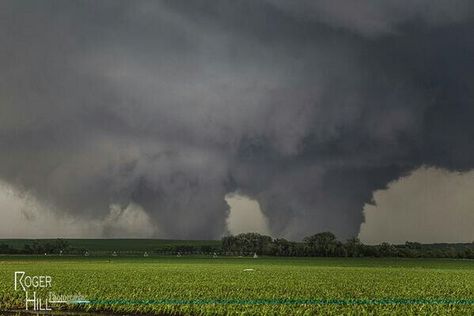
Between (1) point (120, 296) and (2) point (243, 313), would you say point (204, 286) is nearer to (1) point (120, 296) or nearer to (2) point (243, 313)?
(1) point (120, 296)

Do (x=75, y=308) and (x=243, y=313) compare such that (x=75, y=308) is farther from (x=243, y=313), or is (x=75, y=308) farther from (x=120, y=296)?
(x=243, y=313)

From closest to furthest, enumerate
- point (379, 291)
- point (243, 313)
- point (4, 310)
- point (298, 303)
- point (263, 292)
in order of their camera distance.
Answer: point (243, 313), point (4, 310), point (298, 303), point (263, 292), point (379, 291)

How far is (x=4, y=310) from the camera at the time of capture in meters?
37.1

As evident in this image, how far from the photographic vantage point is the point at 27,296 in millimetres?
42156

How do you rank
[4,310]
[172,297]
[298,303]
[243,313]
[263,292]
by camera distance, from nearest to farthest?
[243,313] < [4,310] < [298,303] < [172,297] < [263,292]

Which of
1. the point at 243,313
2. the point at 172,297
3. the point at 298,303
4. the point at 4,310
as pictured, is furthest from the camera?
the point at 172,297

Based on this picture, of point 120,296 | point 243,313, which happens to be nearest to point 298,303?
point 243,313

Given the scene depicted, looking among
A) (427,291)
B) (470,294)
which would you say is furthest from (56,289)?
(470,294)

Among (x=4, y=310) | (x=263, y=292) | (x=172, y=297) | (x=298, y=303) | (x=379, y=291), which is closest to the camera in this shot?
(x=4, y=310)

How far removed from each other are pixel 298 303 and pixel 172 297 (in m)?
9.38

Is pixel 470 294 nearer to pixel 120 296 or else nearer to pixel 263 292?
pixel 263 292

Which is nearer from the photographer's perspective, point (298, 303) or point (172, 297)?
point (298, 303)

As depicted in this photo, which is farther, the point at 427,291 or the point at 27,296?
the point at 427,291

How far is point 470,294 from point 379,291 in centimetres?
875
